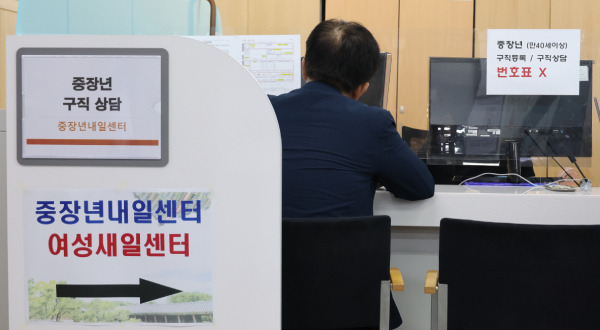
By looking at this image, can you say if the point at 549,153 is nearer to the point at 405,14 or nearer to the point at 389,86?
the point at 389,86

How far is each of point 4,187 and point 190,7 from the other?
119 cm

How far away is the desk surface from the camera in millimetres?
1652

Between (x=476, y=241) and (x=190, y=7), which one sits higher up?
(x=190, y=7)

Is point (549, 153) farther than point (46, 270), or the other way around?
point (549, 153)

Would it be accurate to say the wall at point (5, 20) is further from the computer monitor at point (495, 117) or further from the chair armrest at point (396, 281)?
the chair armrest at point (396, 281)

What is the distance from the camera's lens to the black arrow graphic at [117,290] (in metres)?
1.05

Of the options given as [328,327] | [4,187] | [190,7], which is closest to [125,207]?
[328,327]

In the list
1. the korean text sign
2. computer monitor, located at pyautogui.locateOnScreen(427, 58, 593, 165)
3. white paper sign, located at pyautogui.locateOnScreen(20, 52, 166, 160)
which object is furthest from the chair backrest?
computer monitor, located at pyautogui.locateOnScreen(427, 58, 593, 165)

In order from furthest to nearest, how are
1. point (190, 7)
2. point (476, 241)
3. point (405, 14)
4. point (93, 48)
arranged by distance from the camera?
point (405, 14) → point (190, 7) → point (476, 241) → point (93, 48)

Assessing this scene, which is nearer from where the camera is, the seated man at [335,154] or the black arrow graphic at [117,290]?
the black arrow graphic at [117,290]

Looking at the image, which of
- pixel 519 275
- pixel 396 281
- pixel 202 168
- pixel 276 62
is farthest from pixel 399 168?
pixel 276 62

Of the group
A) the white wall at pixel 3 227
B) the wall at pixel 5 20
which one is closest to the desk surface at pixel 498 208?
the white wall at pixel 3 227

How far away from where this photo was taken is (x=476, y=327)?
1.30 m

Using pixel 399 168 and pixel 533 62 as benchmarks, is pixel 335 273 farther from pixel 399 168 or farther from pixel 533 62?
pixel 533 62
